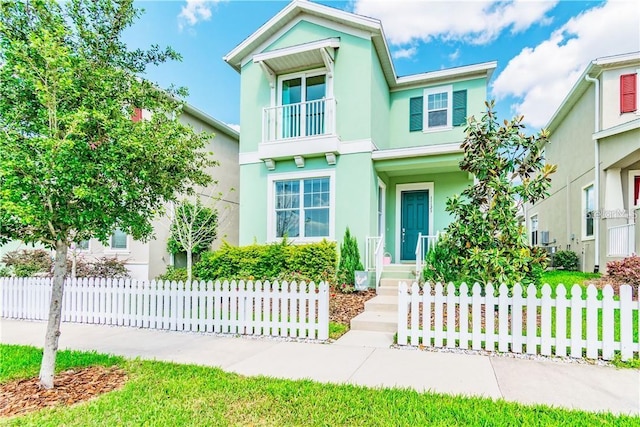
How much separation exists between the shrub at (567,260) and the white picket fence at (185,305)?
39.6ft

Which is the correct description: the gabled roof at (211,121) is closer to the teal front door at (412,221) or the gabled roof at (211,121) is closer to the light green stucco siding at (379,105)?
the light green stucco siding at (379,105)

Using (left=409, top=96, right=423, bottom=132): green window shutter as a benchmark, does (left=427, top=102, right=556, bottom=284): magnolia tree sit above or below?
below

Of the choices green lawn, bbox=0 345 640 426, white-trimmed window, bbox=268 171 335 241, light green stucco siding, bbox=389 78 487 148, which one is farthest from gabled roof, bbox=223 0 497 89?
green lawn, bbox=0 345 640 426

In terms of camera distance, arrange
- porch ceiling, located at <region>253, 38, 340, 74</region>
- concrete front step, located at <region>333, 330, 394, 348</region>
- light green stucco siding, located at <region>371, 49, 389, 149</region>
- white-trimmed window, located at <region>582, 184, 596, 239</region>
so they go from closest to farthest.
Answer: concrete front step, located at <region>333, 330, 394, 348</region>
porch ceiling, located at <region>253, 38, 340, 74</region>
light green stucco siding, located at <region>371, 49, 389, 149</region>
white-trimmed window, located at <region>582, 184, 596, 239</region>

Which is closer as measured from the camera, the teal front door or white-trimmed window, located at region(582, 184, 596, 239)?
the teal front door

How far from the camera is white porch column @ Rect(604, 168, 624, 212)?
11742 millimetres

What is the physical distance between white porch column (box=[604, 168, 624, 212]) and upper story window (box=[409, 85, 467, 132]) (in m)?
5.05

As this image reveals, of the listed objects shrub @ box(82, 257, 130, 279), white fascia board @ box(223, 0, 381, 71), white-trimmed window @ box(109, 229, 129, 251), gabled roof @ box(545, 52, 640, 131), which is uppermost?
white fascia board @ box(223, 0, 381, 71)

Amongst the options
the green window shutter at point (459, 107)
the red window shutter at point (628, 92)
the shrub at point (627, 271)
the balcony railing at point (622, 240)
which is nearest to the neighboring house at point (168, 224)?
the green window shutter at point (459, 107)

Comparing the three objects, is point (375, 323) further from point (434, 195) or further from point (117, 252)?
point (117, 252)

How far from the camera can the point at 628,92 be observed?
1183 centimetres

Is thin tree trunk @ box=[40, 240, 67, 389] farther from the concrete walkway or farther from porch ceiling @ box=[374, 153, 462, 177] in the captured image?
porch ceiling @ box=[374, 153, 462, 177]

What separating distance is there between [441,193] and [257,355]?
8.53 meters

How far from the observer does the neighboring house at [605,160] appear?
11.1m
